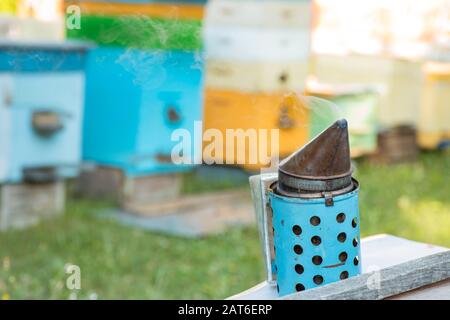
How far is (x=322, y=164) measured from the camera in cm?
116

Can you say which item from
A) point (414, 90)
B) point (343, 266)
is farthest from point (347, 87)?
point (343, 266)

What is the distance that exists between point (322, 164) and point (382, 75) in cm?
402

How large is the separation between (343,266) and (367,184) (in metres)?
3.31

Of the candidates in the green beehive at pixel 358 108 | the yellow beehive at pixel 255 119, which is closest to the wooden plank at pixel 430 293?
the yellow beehive at pixel 255 119

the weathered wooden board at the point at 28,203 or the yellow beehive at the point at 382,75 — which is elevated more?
the yellow beehive at the point at 382,75

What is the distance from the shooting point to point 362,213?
12.5 ft

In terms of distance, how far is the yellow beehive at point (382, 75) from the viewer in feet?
16.6

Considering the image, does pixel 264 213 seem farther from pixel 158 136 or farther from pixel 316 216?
pixel 158 136

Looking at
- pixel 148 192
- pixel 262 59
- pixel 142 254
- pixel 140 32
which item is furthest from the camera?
pixel 262 59

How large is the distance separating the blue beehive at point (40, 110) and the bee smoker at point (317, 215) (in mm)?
2238

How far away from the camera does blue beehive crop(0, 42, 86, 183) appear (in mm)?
3299

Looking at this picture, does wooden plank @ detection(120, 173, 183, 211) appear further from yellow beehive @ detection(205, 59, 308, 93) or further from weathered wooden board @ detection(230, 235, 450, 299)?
weathered wooden board @ detection(230, 235, 450, 299)

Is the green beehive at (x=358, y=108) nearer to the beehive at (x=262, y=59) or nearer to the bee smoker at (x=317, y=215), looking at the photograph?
the beehive at (x=262, y=59)

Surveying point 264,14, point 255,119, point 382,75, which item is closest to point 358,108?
point 382,75
